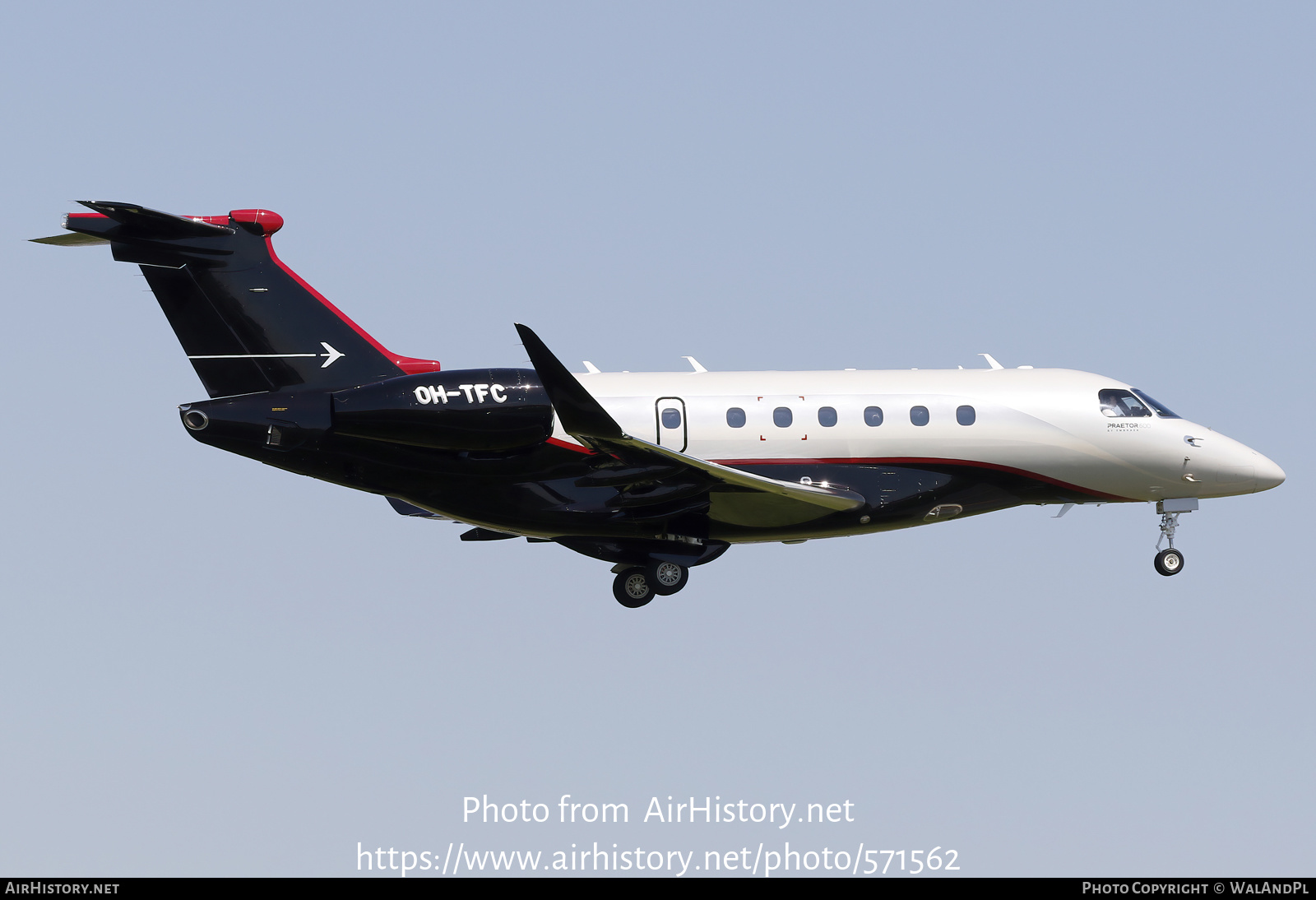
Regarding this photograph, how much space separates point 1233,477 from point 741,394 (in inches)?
375

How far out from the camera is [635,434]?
28.2m

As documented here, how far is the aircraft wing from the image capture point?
25.3 m

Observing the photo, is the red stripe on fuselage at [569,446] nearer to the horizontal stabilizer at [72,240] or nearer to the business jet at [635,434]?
the business jet at [635,434]

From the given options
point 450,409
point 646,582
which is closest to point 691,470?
point 646,582

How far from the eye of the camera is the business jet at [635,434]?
26.4 m

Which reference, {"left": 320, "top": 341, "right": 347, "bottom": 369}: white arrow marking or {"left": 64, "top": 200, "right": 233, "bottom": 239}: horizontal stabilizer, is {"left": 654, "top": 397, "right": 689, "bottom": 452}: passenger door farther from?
{"left": 64, "top": 200, "right": 233, "bottom": 239}: horizontal stabilizer

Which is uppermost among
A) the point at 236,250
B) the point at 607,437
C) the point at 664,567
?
the point at 236,250

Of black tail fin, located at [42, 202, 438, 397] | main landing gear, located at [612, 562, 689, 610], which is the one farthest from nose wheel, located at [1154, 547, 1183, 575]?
black tail fin, located at [42, 202, 438, 397]

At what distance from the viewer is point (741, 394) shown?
2873 cm

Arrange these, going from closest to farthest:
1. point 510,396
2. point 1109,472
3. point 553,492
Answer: point 510,396 → point 553,492 → point 1109,472

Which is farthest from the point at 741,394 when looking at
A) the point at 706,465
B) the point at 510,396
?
the point at 510,396

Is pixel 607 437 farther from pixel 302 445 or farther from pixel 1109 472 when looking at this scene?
pixel 1109 472

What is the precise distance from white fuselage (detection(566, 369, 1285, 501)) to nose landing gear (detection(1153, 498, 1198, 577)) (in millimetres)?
220

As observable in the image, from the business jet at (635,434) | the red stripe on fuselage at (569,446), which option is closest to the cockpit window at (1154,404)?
the business jet at (635,434)
